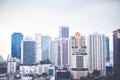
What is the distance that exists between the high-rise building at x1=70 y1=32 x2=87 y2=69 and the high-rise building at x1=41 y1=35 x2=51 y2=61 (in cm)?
37

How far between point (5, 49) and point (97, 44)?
1.44 m

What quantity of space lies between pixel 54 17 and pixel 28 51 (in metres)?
0.66

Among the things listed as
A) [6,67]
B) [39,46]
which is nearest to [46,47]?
[39,46]

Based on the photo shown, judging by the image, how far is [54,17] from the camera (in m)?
4.43

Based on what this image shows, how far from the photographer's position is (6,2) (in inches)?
170

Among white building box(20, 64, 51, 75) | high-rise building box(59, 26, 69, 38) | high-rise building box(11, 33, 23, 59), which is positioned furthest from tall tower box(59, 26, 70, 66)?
high-rise building box(11, 33, 23, 59)

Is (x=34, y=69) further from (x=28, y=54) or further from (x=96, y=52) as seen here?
(x=96, y=52)

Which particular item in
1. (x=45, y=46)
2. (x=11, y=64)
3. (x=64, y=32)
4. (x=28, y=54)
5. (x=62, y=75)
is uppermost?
(x=64, y=32)

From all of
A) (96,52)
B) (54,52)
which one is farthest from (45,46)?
(96,52)

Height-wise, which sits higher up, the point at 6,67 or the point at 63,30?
the point at 63,30

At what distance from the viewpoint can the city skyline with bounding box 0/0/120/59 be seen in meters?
4.29

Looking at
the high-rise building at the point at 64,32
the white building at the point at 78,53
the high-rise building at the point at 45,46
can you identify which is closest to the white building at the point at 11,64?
the high-rise building at the point at 45,46

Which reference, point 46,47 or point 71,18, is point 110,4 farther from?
point 46,47

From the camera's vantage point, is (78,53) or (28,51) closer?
(28,51)
